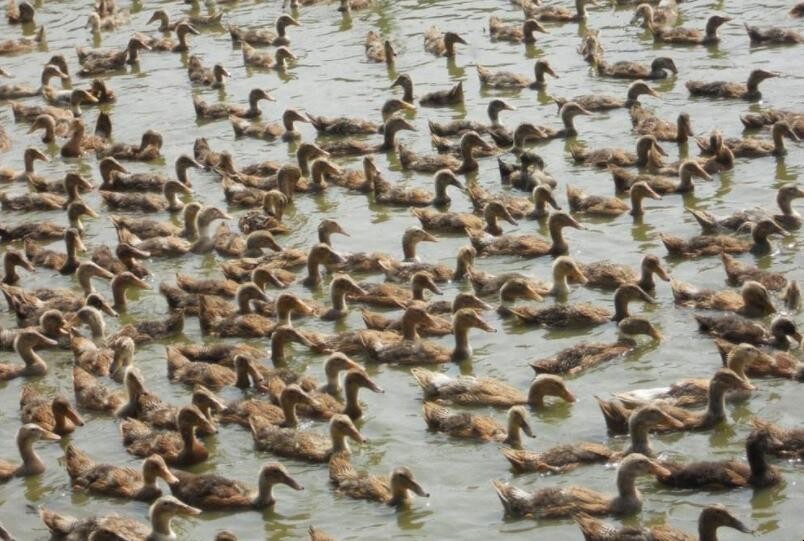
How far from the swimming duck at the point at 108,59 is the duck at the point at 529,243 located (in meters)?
11.9

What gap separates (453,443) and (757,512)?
10.1 ft

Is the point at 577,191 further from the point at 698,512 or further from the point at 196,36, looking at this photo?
the point at 196,36

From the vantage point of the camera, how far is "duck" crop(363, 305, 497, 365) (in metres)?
17.7

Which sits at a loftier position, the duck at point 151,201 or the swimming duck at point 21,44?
the swimming duck at point 21,44

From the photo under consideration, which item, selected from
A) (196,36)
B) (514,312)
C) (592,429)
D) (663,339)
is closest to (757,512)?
(592,429)

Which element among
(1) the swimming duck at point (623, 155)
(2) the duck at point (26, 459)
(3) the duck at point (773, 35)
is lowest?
(2) the duck at point (26, 459)

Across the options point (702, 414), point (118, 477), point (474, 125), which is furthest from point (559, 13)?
point (118, 477)

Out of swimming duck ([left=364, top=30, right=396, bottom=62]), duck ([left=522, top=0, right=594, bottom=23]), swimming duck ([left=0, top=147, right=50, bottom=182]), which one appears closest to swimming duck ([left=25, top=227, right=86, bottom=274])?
swimming duck ([left=0, top=147, right=50, bottom=182])

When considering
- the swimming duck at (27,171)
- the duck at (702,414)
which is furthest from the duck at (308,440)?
the swimming duck at (27,171)

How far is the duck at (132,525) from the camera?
14.7 m

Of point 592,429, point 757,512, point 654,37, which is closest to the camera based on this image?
point 757,512

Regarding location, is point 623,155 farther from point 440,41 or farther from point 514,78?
point 440,41

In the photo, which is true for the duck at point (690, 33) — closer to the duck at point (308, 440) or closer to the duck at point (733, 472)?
the duck at point (308, 440)

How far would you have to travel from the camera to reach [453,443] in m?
15.9
